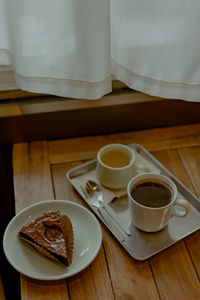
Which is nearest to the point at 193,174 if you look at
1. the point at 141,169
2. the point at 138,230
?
the point at 141,169

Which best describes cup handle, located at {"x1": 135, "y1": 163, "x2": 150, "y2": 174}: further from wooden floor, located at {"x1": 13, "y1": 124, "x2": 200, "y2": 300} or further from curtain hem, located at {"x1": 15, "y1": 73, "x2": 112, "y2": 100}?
curtain hem, located at {"x1": 15, "y1": 73, "x2": 112, "y2": 100}

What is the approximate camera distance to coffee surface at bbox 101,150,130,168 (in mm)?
1001

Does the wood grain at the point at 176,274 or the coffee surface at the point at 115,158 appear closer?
the wood grain at the point at 176,274

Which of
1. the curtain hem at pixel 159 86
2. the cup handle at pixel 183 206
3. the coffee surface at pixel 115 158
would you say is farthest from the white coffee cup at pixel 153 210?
the curtain hem at pixel 159 86

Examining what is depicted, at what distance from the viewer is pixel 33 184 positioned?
40.1 inches

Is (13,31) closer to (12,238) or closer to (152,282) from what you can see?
(12,238)

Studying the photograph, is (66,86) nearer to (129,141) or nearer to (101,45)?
(101,45)

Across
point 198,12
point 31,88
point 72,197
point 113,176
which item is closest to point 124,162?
point 113,176

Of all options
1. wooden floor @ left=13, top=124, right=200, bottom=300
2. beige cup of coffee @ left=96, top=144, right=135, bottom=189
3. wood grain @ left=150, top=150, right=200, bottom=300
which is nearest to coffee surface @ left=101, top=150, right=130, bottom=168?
beige cup of coffee @ left=96, top=144, right=135, bottom=189

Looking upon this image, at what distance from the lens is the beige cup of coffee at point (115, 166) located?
0.96m

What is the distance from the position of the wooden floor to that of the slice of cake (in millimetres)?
61

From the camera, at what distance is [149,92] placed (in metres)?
0.96

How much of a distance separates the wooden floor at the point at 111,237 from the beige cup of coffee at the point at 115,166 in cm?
9

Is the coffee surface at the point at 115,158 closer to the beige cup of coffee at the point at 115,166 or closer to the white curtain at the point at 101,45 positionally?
Result: the beige cup of coffee at the point at 115,166
